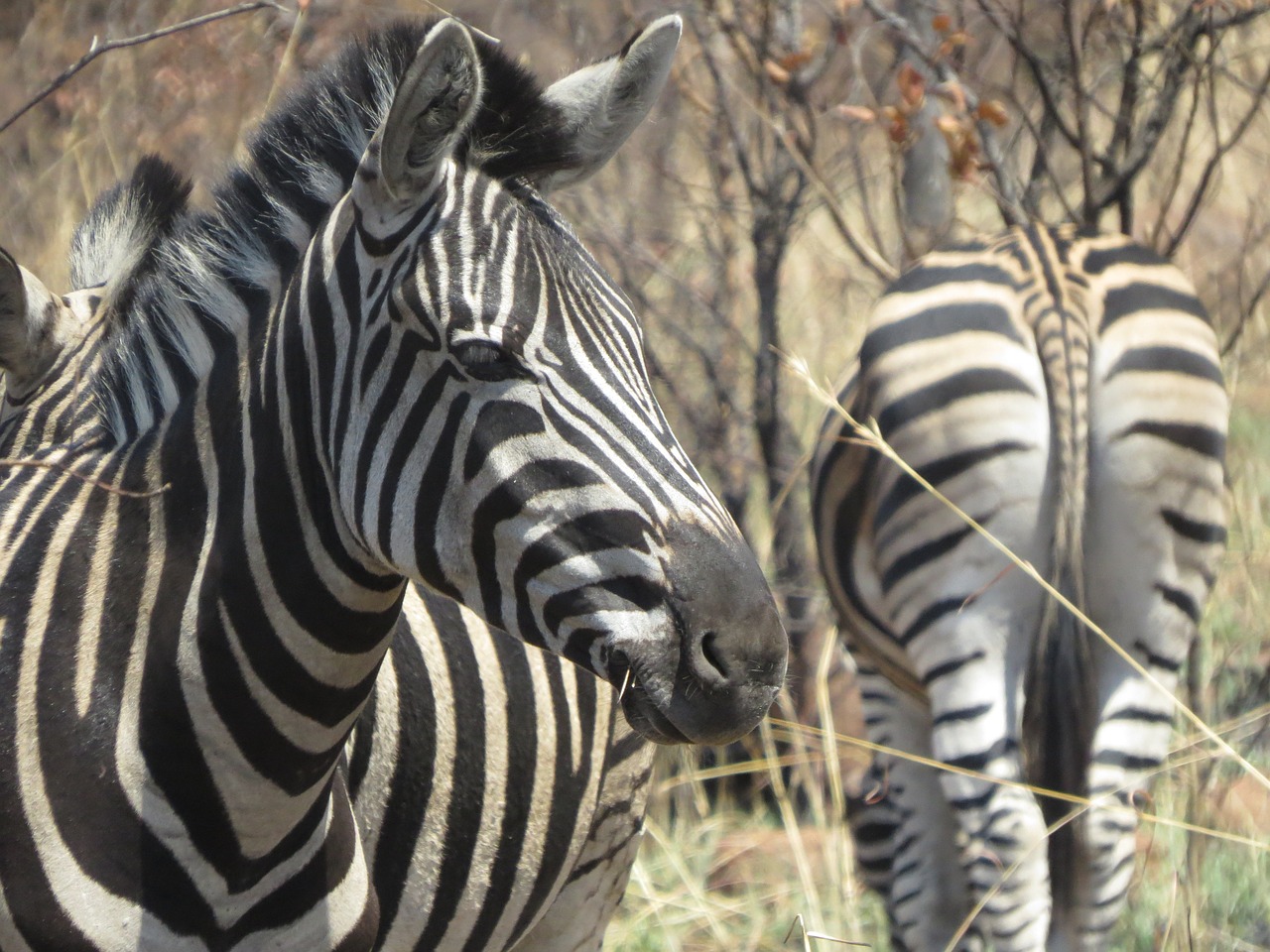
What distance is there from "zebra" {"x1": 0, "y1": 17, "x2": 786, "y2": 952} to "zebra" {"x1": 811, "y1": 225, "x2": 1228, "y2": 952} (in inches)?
64.9

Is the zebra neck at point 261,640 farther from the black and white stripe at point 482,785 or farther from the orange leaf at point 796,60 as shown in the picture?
the orange leaf at point 796,60

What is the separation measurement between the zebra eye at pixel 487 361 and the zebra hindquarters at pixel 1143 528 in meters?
2.15

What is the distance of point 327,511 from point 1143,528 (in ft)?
7.64

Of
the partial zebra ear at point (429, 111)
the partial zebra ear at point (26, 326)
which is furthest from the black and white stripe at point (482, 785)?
the partial zebra ear at point (26, 326)

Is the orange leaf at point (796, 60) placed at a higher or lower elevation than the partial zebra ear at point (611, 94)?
higher

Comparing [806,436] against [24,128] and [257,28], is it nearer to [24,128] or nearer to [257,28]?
[257,28]

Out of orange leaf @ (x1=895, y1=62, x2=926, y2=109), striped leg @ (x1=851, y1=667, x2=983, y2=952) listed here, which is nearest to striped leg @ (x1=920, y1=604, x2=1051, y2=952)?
striped leg @ (x1=851, y1=667, x2=983, y2=952)

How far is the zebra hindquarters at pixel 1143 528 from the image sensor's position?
3643 millimetres

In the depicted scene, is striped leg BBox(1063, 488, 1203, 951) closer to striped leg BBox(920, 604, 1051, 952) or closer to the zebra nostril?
striped leg BBox(920, 604, 1051, 952)

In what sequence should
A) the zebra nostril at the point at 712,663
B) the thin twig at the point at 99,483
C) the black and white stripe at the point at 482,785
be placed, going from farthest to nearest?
the black and white stripe at the point at 482,785
the thin twig at the point at 99,483
the zebra nostril at the point at 712,663

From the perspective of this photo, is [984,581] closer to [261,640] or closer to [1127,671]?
[1127,671]

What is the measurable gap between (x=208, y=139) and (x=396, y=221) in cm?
576

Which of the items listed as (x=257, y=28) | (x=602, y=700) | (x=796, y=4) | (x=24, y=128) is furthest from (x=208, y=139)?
(x=602, y=700)

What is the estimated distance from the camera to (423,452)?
206cm
